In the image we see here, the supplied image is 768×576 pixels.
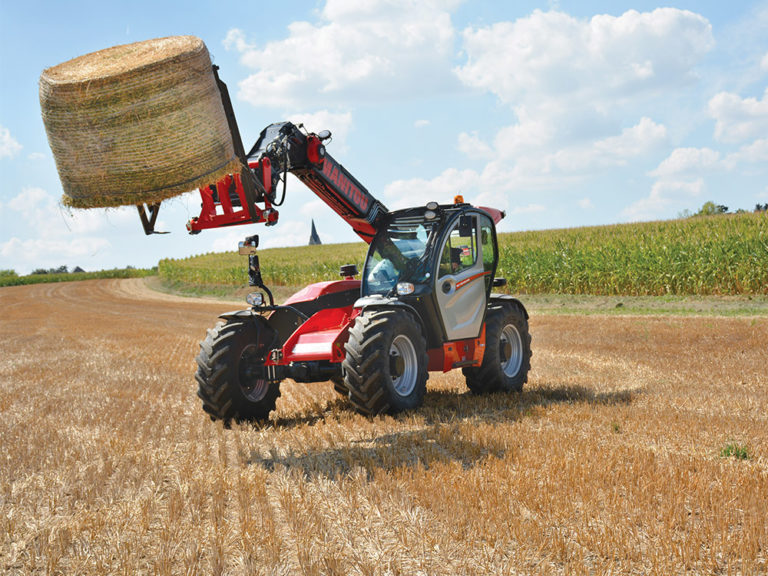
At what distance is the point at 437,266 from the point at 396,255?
0.73m

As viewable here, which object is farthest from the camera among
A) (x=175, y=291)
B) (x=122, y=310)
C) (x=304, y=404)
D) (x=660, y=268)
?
(x=175, y=291)

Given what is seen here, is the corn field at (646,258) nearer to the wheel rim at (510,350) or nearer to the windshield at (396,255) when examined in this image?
the wheel rim at (510,350)

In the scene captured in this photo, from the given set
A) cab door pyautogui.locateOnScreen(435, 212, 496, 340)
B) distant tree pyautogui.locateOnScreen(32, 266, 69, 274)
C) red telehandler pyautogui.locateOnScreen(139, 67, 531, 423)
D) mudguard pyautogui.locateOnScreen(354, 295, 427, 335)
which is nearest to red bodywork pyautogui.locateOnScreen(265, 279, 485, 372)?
red telehandler pyautogui.locateOnScreen(139, 67, 531, 423)

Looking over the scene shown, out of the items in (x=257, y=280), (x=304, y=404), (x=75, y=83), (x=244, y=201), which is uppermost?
(x=75, y=83)

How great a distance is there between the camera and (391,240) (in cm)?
888

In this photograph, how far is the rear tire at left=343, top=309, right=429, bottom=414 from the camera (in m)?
6.96

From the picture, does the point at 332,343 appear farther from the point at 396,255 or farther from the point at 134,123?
the point at 134,123

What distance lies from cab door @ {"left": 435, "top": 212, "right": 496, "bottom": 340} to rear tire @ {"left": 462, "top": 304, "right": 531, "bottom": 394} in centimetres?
40

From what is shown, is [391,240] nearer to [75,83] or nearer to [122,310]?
[75,83]

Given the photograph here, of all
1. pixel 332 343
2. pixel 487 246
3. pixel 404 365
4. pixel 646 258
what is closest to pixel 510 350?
pixel 487 246

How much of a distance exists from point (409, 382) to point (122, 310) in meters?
27.8

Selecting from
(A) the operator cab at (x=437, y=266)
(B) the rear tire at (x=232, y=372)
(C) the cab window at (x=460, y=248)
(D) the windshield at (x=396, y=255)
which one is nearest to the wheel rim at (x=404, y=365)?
(A) the operator cab at (x=437, y=266)

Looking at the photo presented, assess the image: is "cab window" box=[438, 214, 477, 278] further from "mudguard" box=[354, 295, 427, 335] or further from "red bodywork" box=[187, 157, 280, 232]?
"red bodywork" box=[187, 157, 280, 232]

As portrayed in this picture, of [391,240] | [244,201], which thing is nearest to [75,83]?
[244,201]
